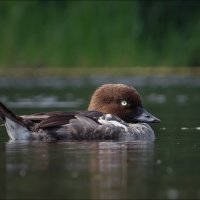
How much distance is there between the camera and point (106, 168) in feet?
39.2

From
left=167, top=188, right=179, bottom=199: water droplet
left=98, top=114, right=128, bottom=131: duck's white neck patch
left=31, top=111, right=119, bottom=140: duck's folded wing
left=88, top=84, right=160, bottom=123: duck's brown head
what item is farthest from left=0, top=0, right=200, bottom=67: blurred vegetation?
left=167, top=188, right=179, bottom=199: water droplet

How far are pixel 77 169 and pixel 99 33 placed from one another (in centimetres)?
3009

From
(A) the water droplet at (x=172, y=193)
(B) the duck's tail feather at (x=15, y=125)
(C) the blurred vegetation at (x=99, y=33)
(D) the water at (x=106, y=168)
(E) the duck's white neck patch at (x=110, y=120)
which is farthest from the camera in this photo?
(C) the blurred vegetation at (x=99, y=33)

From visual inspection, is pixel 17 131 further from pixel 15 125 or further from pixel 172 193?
pixel 172 193

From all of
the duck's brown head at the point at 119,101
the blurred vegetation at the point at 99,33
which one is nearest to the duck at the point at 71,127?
the duck's brown head at the point at 119,101

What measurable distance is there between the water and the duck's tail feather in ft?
0.63

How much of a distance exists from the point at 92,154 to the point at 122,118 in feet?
10.3

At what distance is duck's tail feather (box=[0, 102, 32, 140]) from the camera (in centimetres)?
1494

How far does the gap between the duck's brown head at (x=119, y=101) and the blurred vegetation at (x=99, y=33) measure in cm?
2416

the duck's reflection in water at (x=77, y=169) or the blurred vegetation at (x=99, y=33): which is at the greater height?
the blurred vegetation at (x=99, y=33)

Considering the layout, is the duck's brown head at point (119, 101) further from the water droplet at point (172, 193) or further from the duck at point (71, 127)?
the water droplet at point (172, 193)

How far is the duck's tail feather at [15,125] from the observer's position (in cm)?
1494

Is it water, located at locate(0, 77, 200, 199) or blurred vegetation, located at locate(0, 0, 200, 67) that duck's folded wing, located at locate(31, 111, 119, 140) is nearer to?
water, located at locate(0, 77, 200, 199)

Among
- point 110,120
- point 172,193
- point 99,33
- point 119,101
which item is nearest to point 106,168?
point 172,193
